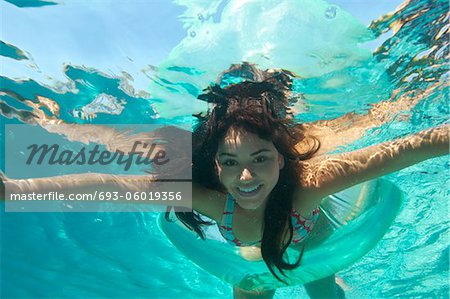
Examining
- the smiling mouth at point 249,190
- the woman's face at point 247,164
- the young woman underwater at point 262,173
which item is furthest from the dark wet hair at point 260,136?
the smiling mouth at point 249,190

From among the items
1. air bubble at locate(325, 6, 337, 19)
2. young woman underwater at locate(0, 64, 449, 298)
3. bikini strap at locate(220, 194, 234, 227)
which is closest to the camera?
young woman underwater at locate(0, 64, 449, 298)

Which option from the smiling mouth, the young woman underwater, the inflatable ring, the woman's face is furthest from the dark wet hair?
the inflatable ring

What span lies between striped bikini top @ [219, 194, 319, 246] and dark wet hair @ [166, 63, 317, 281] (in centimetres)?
20

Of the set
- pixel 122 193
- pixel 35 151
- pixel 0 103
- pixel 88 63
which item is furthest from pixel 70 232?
pixel 122 193

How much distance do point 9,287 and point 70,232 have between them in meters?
11.6

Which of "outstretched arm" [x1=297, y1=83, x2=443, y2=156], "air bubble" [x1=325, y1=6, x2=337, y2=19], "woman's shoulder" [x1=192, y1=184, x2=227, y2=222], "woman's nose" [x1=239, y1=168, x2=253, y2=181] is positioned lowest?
"woman's nose" [x1=239, y1=168, x2=253, y2=181]

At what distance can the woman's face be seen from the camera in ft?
15.2

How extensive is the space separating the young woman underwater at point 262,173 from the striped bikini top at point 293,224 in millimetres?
16

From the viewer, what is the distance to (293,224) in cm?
573

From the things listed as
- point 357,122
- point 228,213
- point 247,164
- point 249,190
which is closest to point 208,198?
point 228,213

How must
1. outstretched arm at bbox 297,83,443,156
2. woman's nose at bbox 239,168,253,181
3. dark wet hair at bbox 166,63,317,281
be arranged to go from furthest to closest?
outstretched arm at bbox 297,83,443,156, dark wet hair at bbox 166,63,317,281, woman's nose at bbox 239,168,253,181

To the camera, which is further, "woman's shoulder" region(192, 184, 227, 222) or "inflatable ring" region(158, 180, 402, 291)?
"inflatable ring" region(158, 180, 402, 291)

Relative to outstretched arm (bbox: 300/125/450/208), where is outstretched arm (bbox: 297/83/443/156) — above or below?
above

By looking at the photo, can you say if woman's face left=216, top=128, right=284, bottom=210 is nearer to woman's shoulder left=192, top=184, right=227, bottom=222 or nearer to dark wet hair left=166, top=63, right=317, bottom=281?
dark wet hair left=166, top=63, right=317, bottom=281
